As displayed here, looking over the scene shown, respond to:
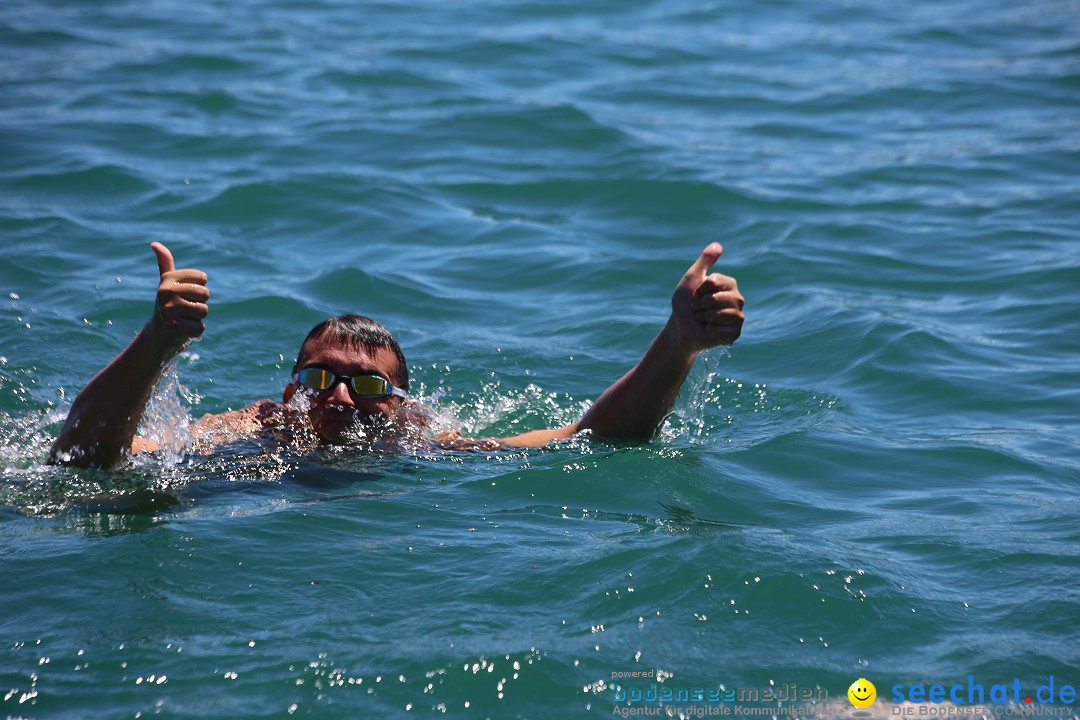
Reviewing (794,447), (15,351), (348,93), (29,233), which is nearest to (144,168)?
(29,233)

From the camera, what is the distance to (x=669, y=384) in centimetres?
500

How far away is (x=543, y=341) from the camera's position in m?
7.52

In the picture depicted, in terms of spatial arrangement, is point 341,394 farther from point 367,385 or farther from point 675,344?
point 675,344

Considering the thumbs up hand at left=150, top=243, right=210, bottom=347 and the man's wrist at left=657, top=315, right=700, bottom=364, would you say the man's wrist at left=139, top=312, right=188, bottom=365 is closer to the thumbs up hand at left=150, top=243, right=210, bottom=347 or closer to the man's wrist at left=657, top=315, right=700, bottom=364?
the thumbs up hand at left=150, top=243, right=210, bottom=347

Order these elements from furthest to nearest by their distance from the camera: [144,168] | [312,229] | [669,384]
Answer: [144,168], [312,229], [669,384]

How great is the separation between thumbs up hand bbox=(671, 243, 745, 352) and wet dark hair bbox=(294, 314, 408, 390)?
5.00 feet

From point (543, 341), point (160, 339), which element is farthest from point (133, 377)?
point (543, 341)

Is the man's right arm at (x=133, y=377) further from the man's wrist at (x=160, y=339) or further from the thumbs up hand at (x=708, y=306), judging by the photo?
the thumbs up hand at (x=708, y=306)

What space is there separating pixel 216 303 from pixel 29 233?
186 cm

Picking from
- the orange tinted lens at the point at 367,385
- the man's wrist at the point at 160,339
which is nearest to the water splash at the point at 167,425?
the man's wrist at the point at 160,339

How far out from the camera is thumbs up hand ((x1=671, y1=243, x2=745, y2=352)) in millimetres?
4539

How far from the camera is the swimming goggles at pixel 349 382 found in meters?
5.39

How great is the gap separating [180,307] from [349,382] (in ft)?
4.34

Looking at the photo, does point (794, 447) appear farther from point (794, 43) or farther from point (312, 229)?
point (794, 43)
